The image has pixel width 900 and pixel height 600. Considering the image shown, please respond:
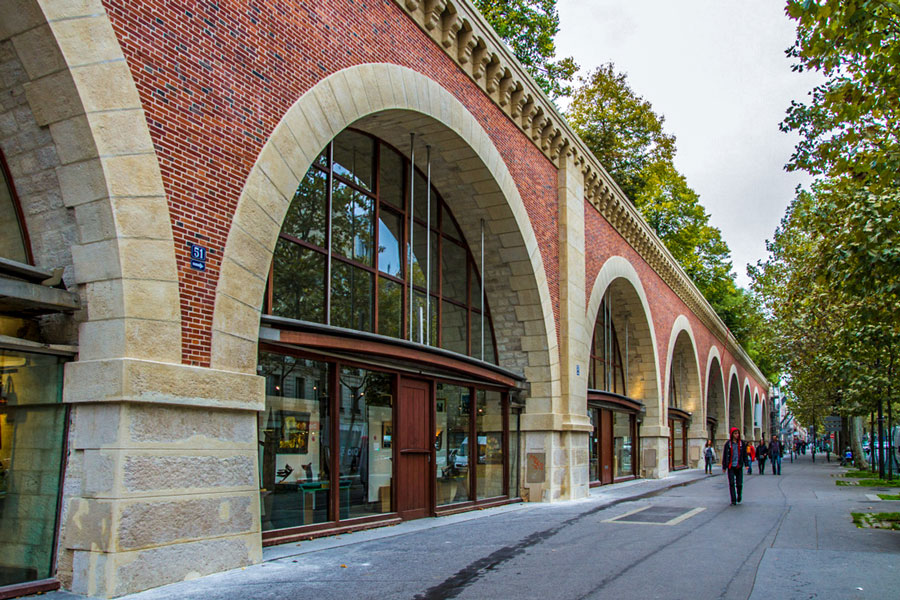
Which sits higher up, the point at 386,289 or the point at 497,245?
the point at 497,245

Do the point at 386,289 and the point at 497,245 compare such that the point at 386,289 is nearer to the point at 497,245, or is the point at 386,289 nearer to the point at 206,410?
the point at 497,245

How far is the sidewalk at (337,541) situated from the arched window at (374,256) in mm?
2975

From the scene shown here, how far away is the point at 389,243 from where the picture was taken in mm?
13391

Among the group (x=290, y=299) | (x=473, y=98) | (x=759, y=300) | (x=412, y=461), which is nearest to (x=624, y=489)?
(x=412, y=461)

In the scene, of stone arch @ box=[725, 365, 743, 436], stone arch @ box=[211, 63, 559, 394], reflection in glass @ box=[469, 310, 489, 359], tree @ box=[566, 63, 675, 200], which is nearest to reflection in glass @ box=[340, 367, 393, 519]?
stone arch @ box=[211, 63, 559, 394]

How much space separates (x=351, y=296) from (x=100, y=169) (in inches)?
207

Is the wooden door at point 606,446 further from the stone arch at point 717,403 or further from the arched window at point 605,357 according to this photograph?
the stone arch at point 717,403

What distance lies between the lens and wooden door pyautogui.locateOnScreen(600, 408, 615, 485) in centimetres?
2248

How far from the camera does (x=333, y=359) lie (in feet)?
35.7

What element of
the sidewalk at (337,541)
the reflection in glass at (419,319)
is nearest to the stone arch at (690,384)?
the sidewalk at (337,541)

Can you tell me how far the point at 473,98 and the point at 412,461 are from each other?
678cm

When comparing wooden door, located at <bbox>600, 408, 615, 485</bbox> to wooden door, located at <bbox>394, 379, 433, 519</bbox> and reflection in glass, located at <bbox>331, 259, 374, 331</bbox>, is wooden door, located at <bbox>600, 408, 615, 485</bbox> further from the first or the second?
reflection in glass, located at <bbox>331, 259, 374, 331</bbox>

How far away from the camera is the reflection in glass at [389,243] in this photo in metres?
13.1

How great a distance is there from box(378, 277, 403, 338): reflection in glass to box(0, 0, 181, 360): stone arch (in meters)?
5.66
